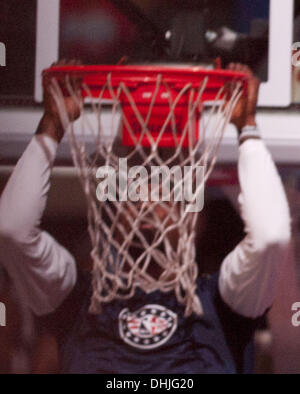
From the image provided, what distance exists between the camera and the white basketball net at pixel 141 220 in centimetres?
106

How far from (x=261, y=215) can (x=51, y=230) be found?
20.6 inches

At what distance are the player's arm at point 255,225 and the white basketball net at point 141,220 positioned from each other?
Result: 0.06 m

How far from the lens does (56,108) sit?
3.51ft

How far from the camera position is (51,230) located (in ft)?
4.03

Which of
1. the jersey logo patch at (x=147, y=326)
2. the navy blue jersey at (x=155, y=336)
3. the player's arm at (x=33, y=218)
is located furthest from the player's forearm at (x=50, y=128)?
the jersey logo patch at (x=147, y=326)

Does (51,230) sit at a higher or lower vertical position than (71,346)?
higher

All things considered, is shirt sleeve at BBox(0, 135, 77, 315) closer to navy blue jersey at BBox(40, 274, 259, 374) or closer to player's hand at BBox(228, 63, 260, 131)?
navy blue jersey at BBox(40, 274, 259, 374)

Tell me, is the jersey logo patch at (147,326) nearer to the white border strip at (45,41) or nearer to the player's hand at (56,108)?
the player's hand at (56,108)

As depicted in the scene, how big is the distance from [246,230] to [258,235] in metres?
0.04

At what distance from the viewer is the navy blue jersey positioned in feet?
3.74

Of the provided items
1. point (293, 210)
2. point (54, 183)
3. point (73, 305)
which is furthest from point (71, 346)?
point (293, 210)

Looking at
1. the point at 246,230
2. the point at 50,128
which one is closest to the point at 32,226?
the point at 50,128

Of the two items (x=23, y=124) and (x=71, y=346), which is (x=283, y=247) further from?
(x=23, y=124)

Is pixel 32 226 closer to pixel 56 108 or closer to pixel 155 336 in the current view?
pixel 56 108
